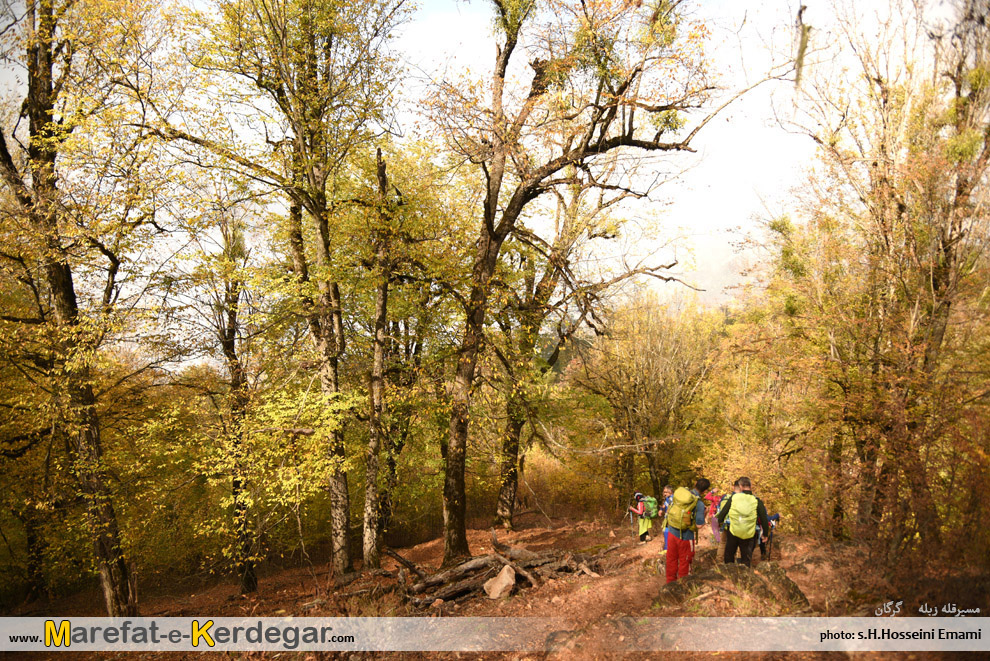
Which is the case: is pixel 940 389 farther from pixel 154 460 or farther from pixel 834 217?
pixel 154 460

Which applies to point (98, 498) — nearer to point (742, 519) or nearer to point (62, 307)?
point (62, 307)

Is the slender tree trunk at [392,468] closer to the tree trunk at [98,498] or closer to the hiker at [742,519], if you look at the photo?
the tree trunk at [98,498]

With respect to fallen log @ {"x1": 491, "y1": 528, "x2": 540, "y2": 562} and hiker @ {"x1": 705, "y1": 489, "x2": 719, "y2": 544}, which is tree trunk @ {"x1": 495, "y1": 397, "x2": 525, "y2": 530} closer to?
fallen log @ {"x1": 491, "y1": 528, "x2": 540, "y2": 562}

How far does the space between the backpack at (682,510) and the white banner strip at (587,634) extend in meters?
1.61

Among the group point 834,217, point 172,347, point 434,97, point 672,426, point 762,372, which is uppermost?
point 434,97

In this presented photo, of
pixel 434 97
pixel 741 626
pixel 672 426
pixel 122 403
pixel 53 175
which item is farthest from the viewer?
pixel 672 426

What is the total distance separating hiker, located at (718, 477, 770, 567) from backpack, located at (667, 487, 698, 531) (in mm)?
581

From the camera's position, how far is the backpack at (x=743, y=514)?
7.40m

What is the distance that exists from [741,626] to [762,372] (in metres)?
19.2

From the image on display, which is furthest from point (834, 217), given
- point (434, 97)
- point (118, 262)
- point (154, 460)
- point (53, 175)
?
point (154, 460)

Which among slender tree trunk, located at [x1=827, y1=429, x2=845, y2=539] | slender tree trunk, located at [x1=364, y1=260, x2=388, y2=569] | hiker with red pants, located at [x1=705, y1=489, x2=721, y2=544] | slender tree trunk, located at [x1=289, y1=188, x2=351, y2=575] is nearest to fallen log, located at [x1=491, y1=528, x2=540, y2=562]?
slender tree trunk, located at [x1=364, y1=260, x2=388, y2=569]

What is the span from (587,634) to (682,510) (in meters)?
2.47

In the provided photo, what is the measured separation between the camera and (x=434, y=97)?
957 cm

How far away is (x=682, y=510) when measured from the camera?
295 inches
